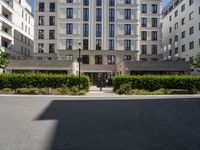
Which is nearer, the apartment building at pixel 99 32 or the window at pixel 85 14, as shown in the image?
the apartment building at pixel 99 32

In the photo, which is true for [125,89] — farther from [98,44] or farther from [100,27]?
[100,27]

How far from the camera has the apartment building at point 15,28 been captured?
163ft

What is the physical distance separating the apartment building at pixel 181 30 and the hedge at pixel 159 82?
63.5 ft

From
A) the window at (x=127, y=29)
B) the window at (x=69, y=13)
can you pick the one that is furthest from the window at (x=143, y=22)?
the window at (x=69, y=13)

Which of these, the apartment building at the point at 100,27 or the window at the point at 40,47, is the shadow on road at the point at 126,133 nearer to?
the apartment building at the point at 100,27

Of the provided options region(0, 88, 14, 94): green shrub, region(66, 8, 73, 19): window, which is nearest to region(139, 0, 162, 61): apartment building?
region(66, 8, 73, 19): window

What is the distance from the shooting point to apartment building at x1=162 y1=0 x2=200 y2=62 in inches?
1884

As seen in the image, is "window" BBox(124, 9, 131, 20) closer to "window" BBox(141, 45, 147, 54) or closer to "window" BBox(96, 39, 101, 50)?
"window" BBox(96, 39, 101, 50)

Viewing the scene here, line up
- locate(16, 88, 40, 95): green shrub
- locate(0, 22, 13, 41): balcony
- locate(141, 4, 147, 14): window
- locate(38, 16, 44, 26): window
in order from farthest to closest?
1. locate(141, 4, 147, 14): window
2. locate(38, 16, 44, 26): window
3. locate(0, 22, 13, 41): balcony
4. locate(16, 88, 40, 95): green shrub

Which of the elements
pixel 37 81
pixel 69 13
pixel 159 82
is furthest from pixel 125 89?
pixel 69 13

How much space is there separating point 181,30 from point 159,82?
2949 centimetres

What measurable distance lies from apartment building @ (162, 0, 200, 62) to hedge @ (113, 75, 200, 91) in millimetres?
19350

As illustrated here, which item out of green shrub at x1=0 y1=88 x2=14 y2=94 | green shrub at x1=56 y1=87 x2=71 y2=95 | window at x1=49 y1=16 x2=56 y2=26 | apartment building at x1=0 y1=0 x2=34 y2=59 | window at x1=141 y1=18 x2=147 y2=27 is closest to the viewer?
green shrub at x1=56 y1=87 x2=71 y2=95

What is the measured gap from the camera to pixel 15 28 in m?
55.2
